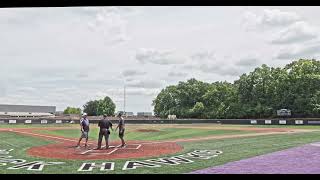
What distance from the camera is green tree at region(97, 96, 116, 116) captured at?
39.9ft

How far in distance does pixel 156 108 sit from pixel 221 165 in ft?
16.2

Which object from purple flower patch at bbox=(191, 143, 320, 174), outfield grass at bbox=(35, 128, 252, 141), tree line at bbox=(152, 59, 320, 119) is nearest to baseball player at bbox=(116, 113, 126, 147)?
outfield grass at bbox=(35, 128, 252, 141)

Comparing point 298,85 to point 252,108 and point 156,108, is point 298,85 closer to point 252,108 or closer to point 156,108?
point 252,108

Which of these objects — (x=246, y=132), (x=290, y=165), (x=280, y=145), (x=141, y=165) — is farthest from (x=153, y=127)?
(x=290, y=165)

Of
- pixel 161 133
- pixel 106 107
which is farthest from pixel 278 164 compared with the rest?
pixel 161 133

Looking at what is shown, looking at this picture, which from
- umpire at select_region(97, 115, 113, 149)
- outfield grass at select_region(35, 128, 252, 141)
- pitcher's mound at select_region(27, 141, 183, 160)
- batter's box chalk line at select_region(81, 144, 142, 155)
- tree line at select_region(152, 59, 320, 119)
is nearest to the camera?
pitcher's mound at select_region(27, 141, 183, 160)

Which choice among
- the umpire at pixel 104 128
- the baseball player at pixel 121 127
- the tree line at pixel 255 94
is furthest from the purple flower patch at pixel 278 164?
the umpire at pixel 104 128

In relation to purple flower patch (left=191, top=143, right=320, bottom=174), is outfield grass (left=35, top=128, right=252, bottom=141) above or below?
above

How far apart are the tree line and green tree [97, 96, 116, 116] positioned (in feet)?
4.59

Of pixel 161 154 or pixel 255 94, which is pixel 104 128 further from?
pixel 255 94

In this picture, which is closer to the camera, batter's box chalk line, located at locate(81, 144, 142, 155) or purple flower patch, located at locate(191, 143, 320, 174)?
purple flower patch, located at locate(191, 143, 320, 174)

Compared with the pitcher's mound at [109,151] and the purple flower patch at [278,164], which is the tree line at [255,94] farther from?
Result: the purple flower patch at [278,164]

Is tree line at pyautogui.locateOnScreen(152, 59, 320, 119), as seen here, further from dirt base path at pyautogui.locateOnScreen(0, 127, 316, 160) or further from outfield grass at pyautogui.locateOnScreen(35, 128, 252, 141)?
dirt base path at pyautogui.locateOnScreen(0, 127, 316, 160)
